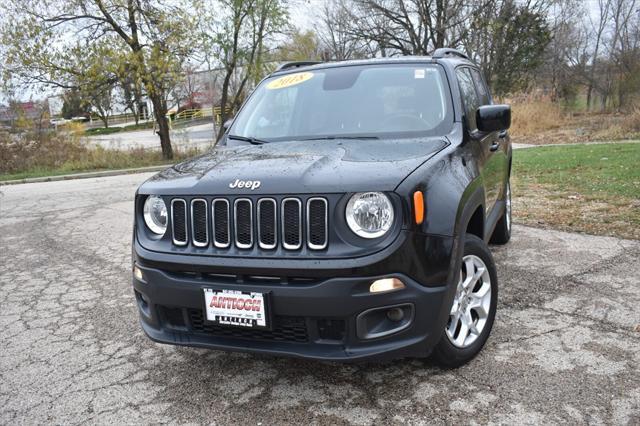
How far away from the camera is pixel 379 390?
2861 mm

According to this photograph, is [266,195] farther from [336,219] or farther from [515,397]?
[515,397]

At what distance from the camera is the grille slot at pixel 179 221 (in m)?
2.79

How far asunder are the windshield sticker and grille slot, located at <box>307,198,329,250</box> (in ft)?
6.32

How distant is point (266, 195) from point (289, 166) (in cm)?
27

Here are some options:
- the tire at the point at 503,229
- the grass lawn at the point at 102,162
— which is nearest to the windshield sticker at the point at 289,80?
the tire at the point at 503,229

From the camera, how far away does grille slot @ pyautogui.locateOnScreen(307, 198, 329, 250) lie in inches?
98.7

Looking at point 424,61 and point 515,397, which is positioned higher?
point 424,61

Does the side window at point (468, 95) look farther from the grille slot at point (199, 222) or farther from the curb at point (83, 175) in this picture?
the curb at point (83, 175)

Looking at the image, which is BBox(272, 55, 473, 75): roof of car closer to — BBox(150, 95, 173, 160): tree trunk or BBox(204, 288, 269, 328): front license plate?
BBox(204, 288, 269, 328): front license plate

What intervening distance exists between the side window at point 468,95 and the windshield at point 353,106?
192 millimetres

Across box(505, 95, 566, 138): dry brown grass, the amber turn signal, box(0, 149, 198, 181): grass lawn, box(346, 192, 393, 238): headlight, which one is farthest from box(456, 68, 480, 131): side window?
box(505, 95, 566, 138): dry brown grass

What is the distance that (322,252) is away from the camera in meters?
2.50

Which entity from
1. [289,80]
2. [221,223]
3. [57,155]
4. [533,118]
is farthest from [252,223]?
[533,118]

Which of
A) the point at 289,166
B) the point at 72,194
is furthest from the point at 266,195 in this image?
the point at 72,194
